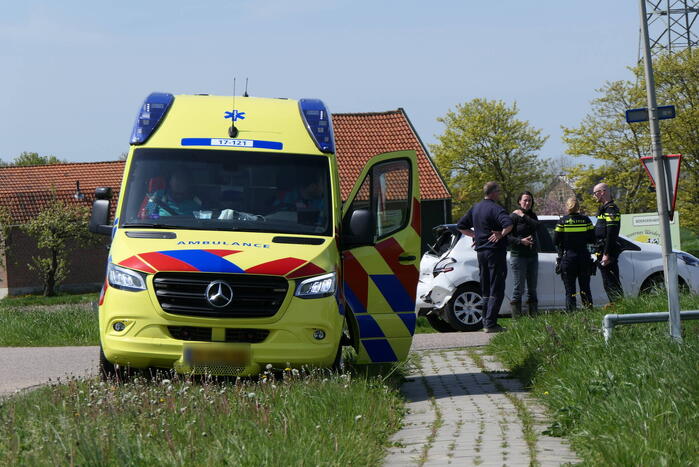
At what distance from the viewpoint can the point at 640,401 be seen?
19.8ft

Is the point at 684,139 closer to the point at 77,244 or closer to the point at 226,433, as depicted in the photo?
the point at 77,244

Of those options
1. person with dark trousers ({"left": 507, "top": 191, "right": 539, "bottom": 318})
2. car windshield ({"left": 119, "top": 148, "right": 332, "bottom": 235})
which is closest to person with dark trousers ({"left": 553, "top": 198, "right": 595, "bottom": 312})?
person with dark trousers ({"left": 507, "top": 191, "right": 539, "bottom": 318})

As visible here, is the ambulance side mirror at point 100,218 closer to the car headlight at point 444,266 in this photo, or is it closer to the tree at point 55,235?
the car headlight at point 444,266

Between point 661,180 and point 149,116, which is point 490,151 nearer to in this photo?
point 661,180

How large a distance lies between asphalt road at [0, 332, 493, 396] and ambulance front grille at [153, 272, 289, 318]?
7.62 feet

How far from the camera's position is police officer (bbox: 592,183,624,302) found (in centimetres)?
1437

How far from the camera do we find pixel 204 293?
329 inches

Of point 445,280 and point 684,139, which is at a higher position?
point 684,139

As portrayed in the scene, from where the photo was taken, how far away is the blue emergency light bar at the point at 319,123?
31.9 ft

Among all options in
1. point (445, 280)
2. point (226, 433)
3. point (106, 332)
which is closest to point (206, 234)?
point (106, 332)

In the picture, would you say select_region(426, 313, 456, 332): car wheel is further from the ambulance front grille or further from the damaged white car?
the ambulance front grille

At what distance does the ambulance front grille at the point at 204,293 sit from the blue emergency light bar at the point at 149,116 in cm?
182

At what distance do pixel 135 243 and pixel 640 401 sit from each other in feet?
14.6

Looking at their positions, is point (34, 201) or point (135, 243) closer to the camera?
point (135, 243)
